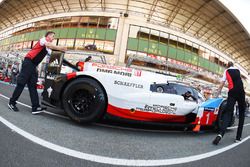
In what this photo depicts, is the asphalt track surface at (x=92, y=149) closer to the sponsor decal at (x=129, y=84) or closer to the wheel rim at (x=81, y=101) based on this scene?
the wheel rim at (x=81, y=101)

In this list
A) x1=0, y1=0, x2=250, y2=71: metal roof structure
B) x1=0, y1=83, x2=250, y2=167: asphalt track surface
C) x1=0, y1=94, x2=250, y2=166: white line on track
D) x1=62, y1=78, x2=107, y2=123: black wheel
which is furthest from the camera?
x1=0, y1=0, x2=250, y2=71: metal roof structure

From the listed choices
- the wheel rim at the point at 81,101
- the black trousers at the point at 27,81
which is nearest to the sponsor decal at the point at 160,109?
the wheel rim at the point at 81,101

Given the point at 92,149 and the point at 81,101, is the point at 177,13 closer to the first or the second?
the point at 81,101

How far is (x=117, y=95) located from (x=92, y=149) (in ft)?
3.39

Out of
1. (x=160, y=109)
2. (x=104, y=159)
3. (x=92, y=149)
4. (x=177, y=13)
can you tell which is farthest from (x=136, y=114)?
(x=177, y=13)

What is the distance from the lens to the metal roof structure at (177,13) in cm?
2181

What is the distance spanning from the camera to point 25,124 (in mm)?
2400

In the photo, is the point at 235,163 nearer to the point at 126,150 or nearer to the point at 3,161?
the point at 126,150

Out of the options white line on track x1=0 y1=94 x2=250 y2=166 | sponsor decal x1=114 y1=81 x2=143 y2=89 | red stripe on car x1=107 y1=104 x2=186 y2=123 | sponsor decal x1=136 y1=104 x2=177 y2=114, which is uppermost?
sponsor decal x1=114 y1=81 x2=143 y2=89

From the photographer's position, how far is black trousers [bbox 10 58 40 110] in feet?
10.5

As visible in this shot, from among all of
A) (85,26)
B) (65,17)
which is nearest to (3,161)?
(85,26)

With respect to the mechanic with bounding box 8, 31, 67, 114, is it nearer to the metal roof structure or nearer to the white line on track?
the white line on track

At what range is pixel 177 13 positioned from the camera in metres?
23.2

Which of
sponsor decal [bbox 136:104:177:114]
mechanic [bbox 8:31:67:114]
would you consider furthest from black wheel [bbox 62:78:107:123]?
mechanic [bbox 8:31:67:114]
